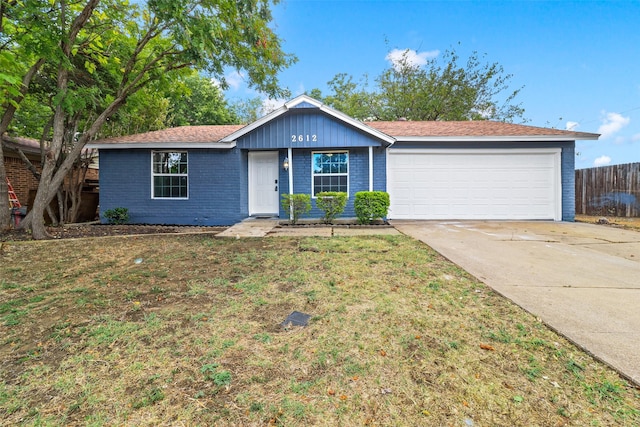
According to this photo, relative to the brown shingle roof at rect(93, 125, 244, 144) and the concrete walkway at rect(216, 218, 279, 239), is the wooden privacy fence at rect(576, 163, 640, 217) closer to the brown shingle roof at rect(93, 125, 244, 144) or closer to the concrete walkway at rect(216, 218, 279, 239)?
the concrete walkway at rect(216, 218, 279, 239)

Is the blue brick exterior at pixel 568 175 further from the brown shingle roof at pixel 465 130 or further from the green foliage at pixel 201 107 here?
the green foliage at pixel 201 107

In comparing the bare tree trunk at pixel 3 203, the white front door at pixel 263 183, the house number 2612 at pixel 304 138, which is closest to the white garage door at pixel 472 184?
the house number 2612 at pixel 304 138

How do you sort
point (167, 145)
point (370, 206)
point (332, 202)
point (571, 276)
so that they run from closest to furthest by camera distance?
point (571, 276) < point (370, 206) < point (332, 202) < point (167, 145)

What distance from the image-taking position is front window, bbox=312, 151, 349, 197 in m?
9.73

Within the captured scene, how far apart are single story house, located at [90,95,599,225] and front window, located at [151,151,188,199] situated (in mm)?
32

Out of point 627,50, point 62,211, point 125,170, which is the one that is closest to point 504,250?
point 125,170

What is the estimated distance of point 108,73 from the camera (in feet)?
29.3

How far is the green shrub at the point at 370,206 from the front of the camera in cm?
825

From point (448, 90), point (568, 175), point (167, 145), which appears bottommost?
point (568, 175)

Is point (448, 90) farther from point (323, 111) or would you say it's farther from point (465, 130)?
point (323, 111)

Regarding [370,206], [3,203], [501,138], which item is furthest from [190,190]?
[501,138]

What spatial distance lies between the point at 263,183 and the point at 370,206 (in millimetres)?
3853

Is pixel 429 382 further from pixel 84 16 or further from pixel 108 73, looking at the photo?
pixel 108 73

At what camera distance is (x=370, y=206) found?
27.1 ft
